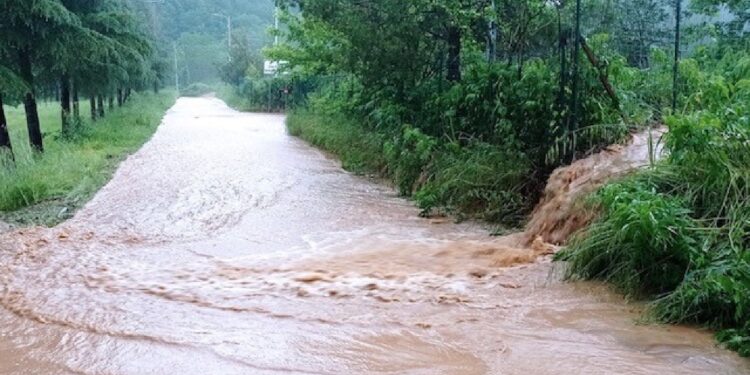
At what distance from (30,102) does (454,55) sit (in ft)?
27.0

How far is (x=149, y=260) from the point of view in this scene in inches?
281

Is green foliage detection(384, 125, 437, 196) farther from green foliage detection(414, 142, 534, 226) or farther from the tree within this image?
the tree

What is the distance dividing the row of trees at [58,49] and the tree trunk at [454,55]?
21.0 ft

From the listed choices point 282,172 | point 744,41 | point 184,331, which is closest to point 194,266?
point 184,331

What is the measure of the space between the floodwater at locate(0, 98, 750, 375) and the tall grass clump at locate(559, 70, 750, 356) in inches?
8.4

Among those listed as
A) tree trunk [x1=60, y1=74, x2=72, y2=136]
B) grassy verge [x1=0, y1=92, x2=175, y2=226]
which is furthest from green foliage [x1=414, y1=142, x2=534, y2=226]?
tree trunk [x1=60, y1=74, x2=72, y2=136]

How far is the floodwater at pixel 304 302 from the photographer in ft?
14.1

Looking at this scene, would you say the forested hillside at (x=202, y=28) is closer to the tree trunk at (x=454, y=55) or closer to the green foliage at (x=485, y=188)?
the tree trunk at (x=454, y=55)

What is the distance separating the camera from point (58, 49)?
12.4m

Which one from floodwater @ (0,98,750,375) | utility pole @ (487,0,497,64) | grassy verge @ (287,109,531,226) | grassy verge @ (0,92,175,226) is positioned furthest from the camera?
utility pole @ (487,0,497,64)

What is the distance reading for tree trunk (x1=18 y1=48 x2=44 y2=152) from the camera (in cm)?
1279

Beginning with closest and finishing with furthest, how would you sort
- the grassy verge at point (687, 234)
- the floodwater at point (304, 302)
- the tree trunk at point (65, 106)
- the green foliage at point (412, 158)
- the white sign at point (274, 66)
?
the floodwater at point (304, 302), the grassy verge at point (687, 234), the green foliage at point (412, 158), the tree trunk at point (65, 106), the white sign at point (274, 66)

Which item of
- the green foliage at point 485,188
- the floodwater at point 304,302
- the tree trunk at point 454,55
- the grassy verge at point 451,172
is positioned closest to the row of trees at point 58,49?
the floodwater at point 304,302

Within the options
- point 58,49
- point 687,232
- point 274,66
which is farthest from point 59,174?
point 274,66
